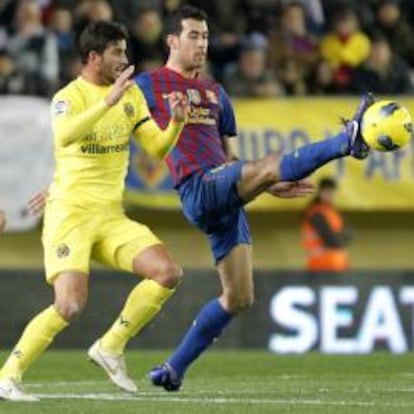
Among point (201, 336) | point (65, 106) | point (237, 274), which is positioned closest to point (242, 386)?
point (201, 336)

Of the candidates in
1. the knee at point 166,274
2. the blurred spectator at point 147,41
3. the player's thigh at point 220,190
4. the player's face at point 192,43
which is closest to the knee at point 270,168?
the player's thigh at point 220,190

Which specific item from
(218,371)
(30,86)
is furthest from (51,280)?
(30,86)

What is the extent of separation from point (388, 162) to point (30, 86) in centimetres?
390

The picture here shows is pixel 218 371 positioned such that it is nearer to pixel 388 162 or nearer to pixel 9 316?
pixel 9 316

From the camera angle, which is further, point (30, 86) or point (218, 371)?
point (30, 86)

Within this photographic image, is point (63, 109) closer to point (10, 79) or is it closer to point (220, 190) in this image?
point (220, 190)

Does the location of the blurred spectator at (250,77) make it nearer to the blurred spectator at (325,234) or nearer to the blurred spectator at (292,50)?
the blurred spectator at (292,50)

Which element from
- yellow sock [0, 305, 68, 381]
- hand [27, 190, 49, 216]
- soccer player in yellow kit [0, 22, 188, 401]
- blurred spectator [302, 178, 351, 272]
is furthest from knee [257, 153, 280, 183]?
blurred spectator [302, 178, 351, 272]

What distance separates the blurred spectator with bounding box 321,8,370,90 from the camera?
2020 centimetres

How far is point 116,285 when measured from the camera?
17781 millimetres

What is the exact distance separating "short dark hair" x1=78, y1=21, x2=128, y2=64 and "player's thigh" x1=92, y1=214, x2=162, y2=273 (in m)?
1.02

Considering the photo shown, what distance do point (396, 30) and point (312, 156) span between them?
11.2 m

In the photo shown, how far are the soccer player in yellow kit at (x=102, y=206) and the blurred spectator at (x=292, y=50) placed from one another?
8785 millimetres

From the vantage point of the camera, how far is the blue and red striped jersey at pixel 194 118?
37.0 ft
